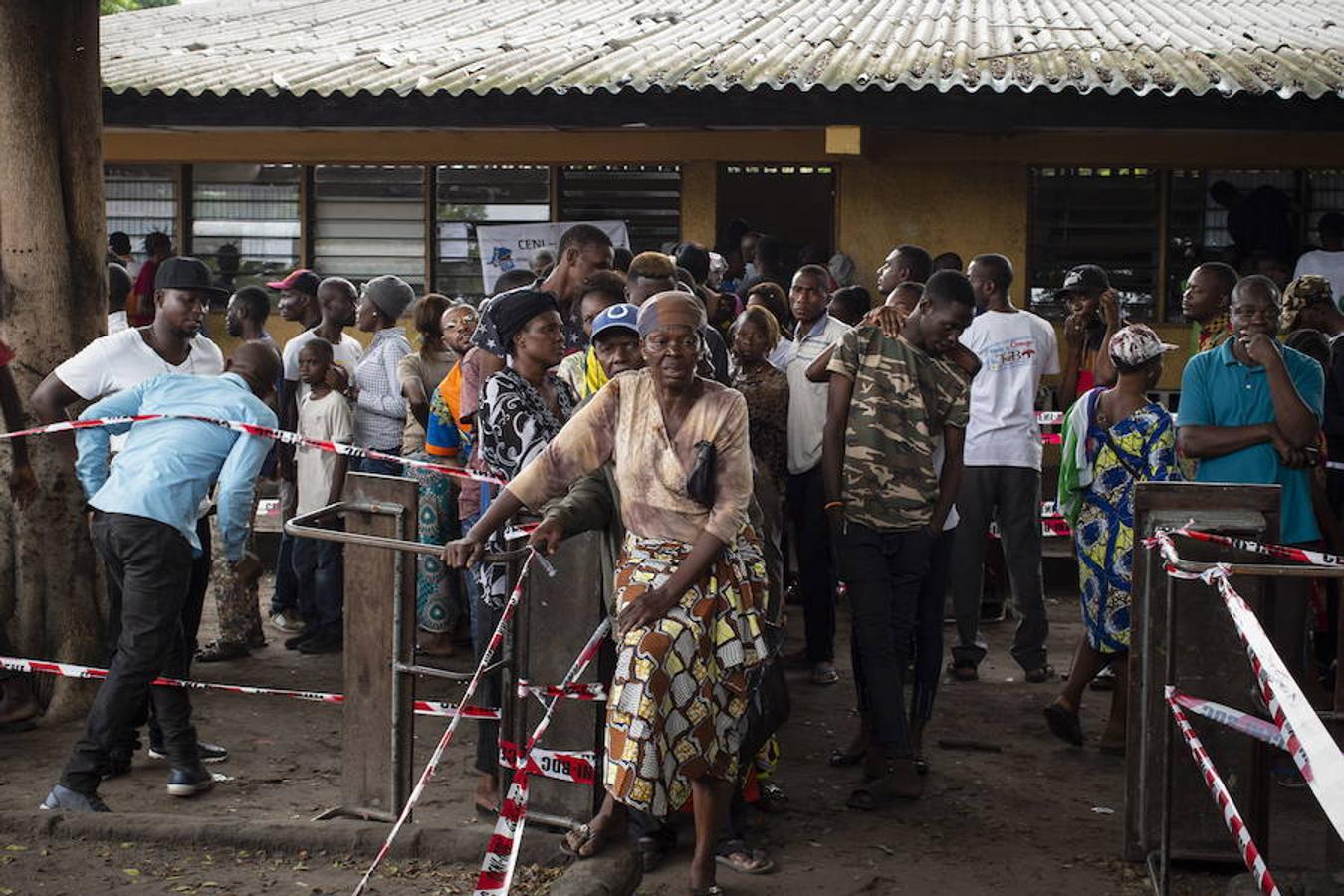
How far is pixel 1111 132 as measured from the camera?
39.1ft

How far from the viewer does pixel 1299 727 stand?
3.23 meters

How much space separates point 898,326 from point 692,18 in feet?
28.1

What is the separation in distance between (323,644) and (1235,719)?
211 inches

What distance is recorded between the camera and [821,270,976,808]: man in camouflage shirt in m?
6.12

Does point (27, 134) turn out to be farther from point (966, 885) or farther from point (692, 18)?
point (692, 18)

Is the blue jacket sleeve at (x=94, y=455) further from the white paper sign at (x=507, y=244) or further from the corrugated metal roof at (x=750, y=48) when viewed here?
the white paper sign at (x=507, y=244)

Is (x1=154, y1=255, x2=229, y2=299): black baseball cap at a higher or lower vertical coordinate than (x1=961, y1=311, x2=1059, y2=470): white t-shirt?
higher

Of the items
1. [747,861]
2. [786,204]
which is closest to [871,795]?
[747,861]

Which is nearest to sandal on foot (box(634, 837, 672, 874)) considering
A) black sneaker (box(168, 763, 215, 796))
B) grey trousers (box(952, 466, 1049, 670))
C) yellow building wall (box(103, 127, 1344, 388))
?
black sneaker (box(168, 763, 215, 796))

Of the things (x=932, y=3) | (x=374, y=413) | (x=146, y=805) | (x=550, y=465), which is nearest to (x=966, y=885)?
(x=550, y=465)

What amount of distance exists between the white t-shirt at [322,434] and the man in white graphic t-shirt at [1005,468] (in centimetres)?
316

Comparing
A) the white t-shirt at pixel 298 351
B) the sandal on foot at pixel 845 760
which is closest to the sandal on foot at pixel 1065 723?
the sandal on foot at pixel 845 760

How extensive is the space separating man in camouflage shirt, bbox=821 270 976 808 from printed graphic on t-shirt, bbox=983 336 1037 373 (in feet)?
5.89

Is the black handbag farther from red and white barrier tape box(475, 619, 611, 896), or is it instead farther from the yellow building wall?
the yellow building wall
